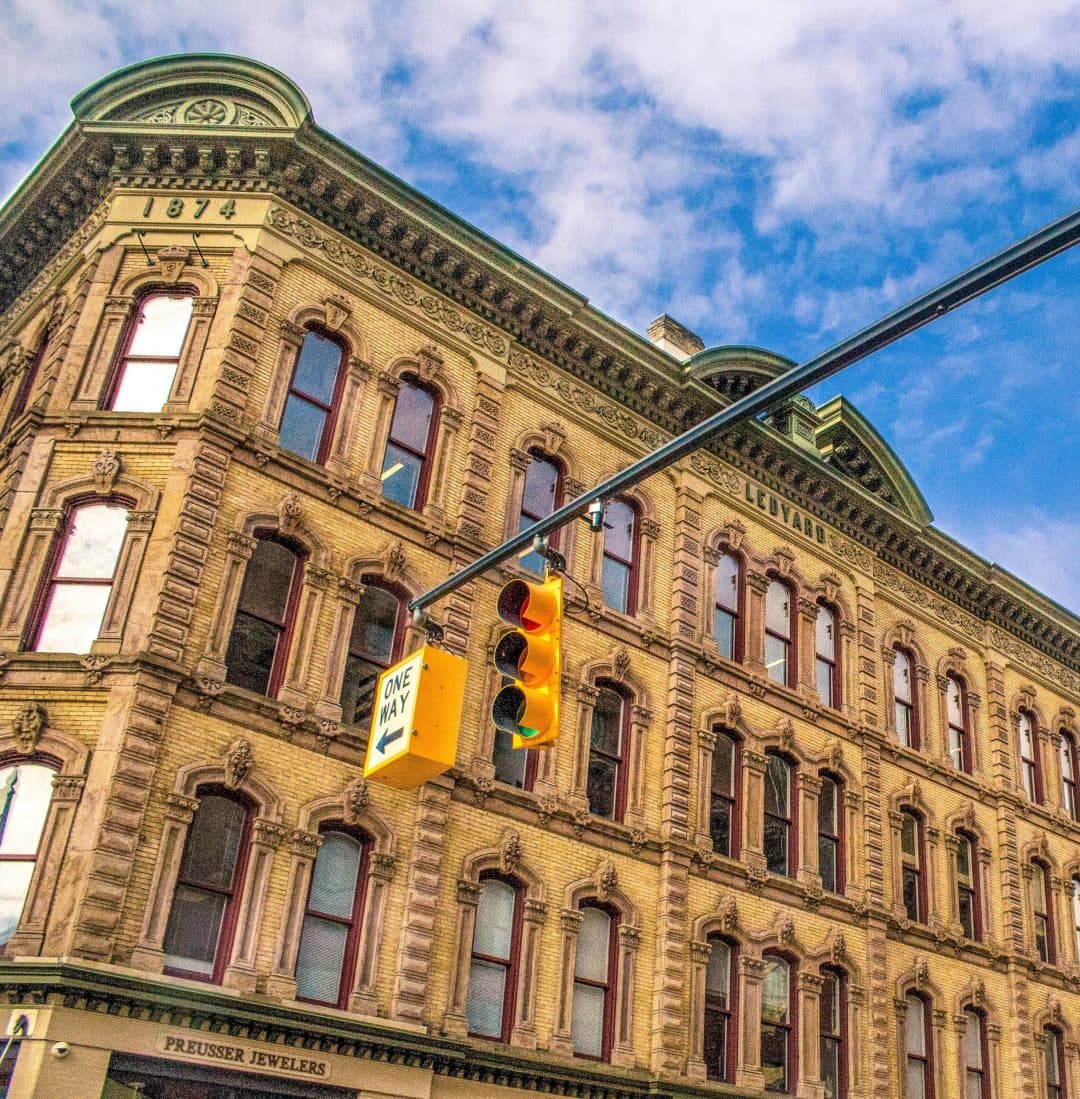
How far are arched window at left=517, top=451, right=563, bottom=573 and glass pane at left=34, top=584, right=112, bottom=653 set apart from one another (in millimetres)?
7417

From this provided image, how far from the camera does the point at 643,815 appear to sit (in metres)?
21.1

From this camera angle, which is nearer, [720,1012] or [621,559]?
[720,1012]

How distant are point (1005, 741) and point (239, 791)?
19286 millimetres

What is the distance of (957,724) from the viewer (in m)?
28.6

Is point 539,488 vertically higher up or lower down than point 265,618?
higher up

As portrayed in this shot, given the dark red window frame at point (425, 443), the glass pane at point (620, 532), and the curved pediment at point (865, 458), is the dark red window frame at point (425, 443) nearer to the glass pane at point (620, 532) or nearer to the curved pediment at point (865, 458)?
the glass pane at point (620, 532)

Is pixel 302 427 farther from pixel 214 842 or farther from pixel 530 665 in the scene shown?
pixel 530 665

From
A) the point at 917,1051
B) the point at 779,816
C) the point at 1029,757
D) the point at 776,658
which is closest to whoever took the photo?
the point at 779,816

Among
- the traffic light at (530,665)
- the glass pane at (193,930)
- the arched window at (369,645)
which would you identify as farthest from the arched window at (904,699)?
the traffic light at (530,665)

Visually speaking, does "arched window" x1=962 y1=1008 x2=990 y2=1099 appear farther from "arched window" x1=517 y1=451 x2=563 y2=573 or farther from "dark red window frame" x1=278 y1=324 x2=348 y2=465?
"dark red window frame" x1=278 y1=324 x2=348 y2=465

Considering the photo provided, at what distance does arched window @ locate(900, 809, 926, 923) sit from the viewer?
2527 cm

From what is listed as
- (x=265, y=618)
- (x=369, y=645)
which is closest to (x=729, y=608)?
(x=369, y=645)

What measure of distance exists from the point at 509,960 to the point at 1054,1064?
47.7ft

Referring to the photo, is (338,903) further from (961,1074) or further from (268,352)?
(961,1074)
